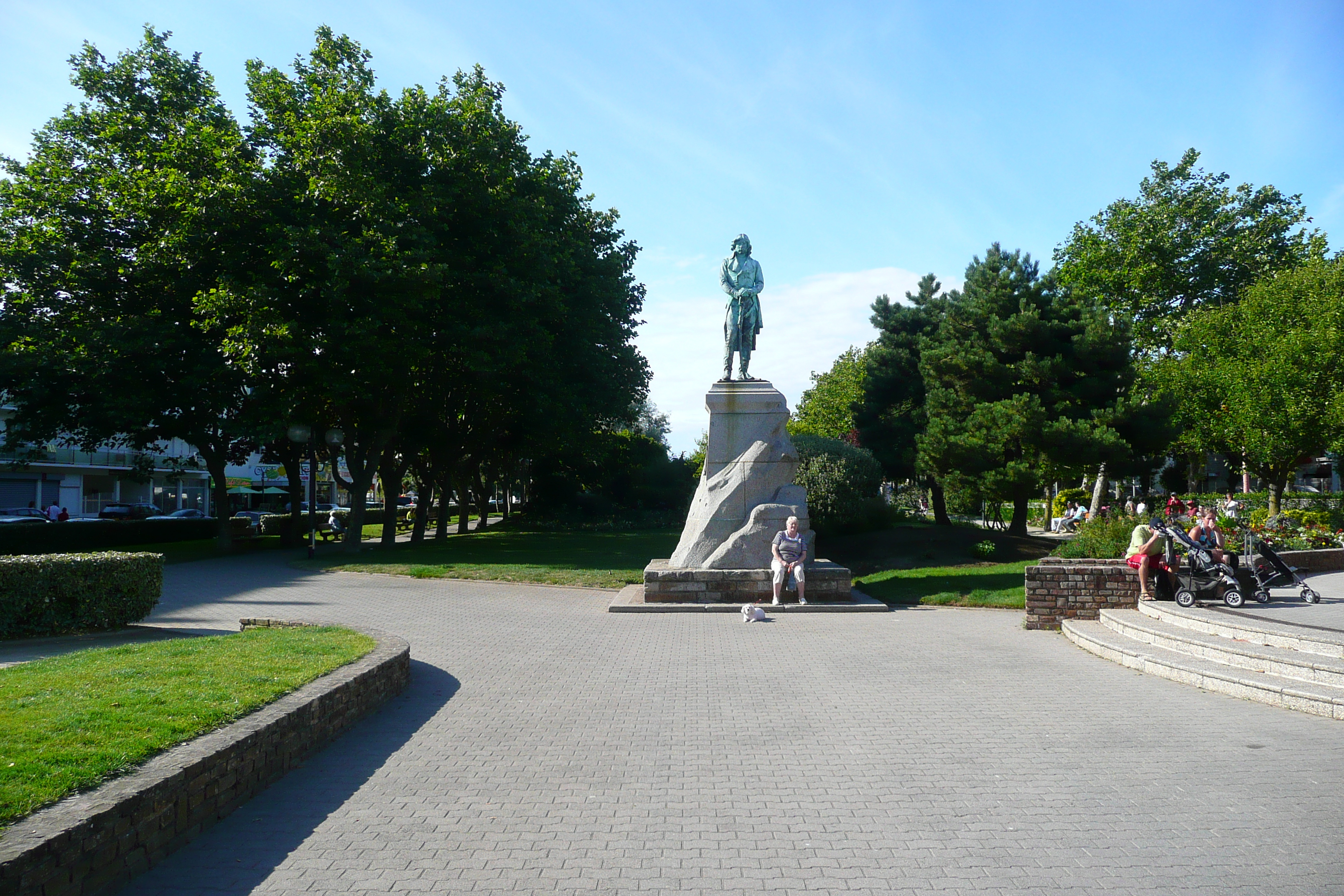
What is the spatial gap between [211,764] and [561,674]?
4374 mm

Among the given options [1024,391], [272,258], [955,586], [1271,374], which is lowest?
[955,586]

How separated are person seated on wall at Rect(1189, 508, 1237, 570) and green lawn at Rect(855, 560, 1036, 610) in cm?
204

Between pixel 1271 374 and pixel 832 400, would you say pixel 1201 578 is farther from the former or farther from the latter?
pixel 832 400

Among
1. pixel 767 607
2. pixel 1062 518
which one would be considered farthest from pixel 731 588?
pixel 1062 518

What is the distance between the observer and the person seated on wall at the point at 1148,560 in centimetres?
1097

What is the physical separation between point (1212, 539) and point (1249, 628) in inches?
132

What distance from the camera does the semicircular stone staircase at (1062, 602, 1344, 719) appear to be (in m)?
7.23

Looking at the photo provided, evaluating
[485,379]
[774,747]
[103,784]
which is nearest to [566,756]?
[774,747]

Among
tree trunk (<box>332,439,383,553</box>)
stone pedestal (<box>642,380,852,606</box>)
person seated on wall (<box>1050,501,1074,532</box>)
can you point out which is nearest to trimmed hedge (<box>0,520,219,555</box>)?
tree trunk (<box>332,439,383,553</box>)

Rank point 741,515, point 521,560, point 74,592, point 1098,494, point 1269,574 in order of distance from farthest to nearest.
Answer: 1. point 1098,494
2. point 521,560
3. point 741,515
4. point 1269,574
5. point 74,592

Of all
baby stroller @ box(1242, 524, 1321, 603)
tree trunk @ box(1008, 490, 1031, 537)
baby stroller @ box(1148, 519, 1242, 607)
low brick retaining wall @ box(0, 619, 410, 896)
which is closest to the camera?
low brick retaining wall @ box(0, 619, 410, 896)

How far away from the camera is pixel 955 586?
52.7ft

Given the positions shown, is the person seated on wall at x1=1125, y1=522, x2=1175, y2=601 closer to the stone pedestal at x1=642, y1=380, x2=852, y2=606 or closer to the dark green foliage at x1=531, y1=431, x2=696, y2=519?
the stone pedestal at x1=642, y1=380, x2=852, y2=606

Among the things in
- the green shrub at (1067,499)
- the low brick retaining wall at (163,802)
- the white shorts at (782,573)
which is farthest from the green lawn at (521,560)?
the green shrub at (1067,499)
